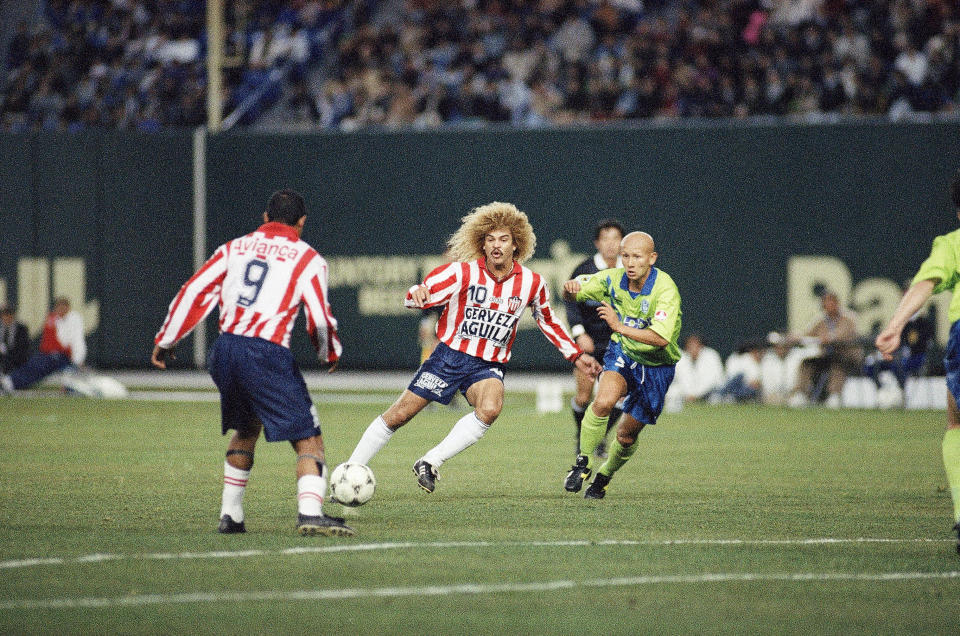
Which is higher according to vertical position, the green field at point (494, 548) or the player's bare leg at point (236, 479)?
the player's bare leg at point (236, 479)

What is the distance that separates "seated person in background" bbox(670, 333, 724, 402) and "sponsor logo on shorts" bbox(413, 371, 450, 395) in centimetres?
1401

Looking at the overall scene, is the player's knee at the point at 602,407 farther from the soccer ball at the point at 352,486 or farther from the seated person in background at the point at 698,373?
the seated person in background at the point at 698,373

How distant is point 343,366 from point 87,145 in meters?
7.09

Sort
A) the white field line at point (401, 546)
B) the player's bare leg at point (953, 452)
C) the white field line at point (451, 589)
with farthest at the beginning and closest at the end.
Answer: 1. the player's bare leg at point (953, 452)
2. the white field line at point (401, 546)
3. the white field line at point (451, 589)

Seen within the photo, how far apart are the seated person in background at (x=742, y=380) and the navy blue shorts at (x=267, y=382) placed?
16395mm

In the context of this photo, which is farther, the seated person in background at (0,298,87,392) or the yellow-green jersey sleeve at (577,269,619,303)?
the seated person in background at (0,298,87,392)

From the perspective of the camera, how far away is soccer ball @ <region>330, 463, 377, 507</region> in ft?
31.3

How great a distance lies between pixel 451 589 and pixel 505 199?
20890mm

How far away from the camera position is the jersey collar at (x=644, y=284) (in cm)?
1090

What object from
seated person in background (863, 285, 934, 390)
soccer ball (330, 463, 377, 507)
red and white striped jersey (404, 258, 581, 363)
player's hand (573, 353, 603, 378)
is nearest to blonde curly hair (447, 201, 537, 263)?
red and white striped jersey (404, 258, 581, 363)

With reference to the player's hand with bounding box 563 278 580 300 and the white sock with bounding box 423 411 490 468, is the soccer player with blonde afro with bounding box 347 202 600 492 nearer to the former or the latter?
the white sock with bounding box 423 411 490 468

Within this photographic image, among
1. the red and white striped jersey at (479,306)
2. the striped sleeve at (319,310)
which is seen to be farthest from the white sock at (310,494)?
the red and white striped jersey at (479,306)

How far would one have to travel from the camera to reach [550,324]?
1090cm

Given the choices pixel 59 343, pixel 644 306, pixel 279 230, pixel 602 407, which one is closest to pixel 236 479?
pixel 279 230
